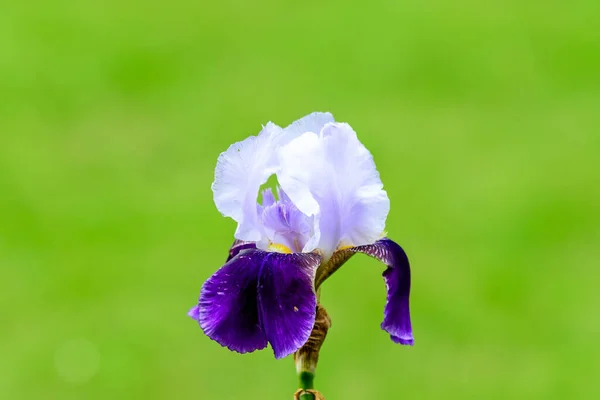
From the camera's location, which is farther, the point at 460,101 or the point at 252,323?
the point at 460,101

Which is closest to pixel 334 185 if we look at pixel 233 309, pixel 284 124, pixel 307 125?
pixel 307 125

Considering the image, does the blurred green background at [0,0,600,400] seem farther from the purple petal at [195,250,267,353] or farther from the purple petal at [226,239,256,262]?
the purple petal at [195,250,267,353]

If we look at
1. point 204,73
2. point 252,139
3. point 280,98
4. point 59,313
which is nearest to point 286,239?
point 252,139

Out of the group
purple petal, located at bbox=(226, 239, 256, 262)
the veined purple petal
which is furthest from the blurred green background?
the veined purple petal

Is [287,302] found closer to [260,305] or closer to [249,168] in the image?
[260,305]

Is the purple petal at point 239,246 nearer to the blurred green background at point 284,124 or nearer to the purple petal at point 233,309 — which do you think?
the purple petal at point 233,309

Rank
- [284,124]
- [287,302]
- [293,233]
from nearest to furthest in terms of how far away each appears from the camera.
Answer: [287,302] → [293,233] → [284,124]

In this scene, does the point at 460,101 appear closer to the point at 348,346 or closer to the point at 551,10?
the point at 551,10
